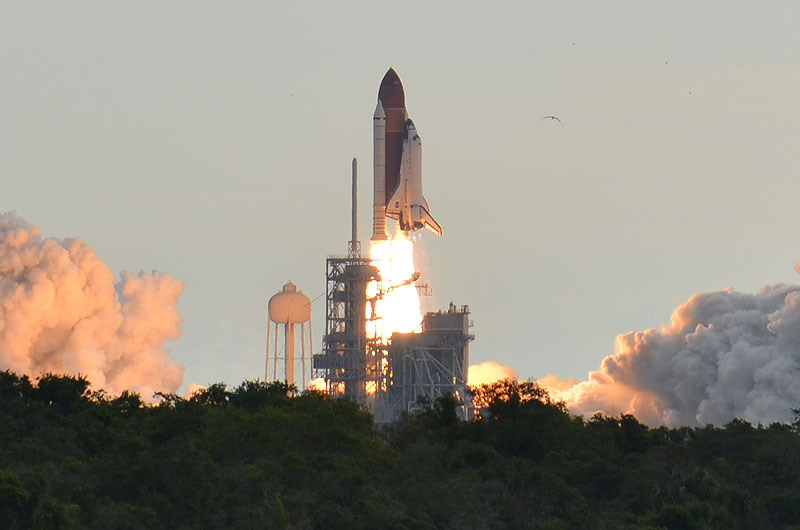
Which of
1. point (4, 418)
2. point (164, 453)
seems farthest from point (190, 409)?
point (164, 453)

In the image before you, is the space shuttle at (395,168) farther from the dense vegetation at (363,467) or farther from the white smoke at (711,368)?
the dense vegetation at (363,467)

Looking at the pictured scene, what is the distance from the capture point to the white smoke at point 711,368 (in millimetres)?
138750

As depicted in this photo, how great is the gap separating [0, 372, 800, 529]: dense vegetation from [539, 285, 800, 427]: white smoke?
33.1 m

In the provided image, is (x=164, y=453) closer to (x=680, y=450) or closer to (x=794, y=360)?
(x=680, y=450)

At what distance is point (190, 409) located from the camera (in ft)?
329

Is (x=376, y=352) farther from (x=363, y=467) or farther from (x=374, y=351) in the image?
(x=363, y=467)

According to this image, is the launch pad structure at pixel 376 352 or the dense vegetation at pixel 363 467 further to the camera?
the launch pad structure at pixel 376 352

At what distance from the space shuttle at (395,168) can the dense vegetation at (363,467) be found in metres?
42.3

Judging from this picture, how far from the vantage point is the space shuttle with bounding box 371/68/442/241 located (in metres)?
148

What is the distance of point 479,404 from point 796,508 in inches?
851

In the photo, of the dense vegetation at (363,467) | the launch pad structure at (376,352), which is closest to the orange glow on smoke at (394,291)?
the launch pad structure at (376,352)

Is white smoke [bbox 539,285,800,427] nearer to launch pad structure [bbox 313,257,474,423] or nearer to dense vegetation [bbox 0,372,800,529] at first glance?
launch pad structure [bbox 313,257,474,423]

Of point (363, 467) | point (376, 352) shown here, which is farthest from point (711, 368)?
point (363, 467)

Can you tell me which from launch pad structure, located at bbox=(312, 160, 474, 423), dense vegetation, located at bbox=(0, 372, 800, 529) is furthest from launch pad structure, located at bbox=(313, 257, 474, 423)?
dense vegetation, located at bbox=(0, 372, 800, 529)
